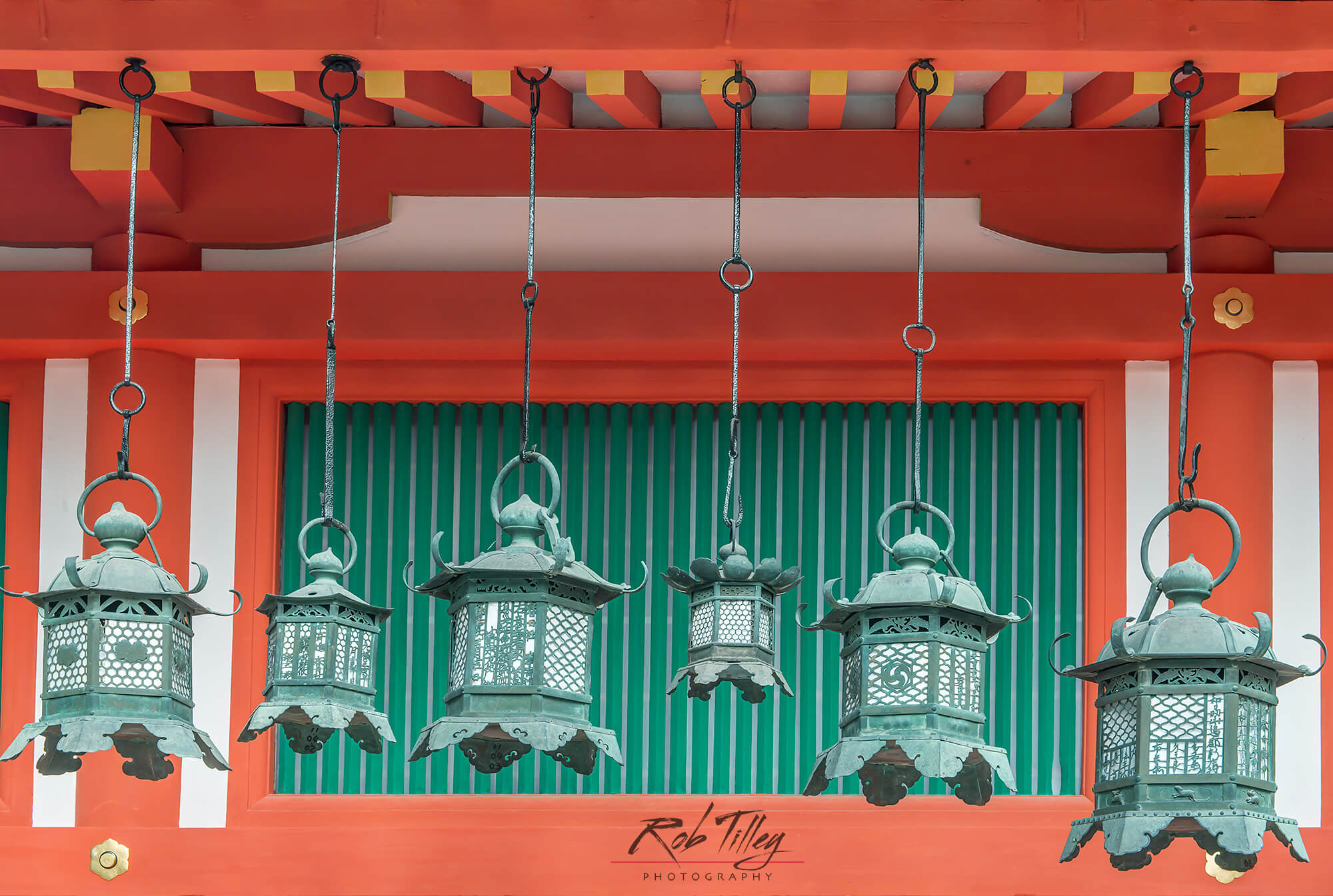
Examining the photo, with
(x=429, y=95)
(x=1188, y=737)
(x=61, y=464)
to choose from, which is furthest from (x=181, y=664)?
(x=1188, y=737)

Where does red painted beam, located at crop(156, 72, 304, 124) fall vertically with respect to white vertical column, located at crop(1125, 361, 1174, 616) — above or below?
above

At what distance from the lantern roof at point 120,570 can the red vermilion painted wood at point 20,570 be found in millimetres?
1049

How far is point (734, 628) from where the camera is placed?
12.3 ft

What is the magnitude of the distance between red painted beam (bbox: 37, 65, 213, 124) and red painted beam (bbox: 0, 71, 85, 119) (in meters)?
0.02

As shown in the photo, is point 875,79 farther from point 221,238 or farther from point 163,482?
point 163,482

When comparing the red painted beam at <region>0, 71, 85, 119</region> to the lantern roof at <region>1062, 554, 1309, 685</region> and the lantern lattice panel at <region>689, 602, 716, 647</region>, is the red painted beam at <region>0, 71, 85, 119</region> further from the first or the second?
the lantern roof at <region>1062, 554, 1309, 685</region>

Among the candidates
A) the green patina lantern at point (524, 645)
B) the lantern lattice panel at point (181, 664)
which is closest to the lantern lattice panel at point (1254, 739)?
the green patina lantern at point (524, 645)

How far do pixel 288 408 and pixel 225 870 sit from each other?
1.21 m

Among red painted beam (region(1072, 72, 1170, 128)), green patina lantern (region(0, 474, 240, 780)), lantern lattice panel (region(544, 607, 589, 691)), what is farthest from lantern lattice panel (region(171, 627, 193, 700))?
red painted beam (region(1072, 72, 1170, 128))

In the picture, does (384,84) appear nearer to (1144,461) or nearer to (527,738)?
(527,738)

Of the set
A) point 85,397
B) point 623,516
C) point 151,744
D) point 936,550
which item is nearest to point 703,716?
point 623,516

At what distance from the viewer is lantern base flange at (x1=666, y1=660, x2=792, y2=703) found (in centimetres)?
371

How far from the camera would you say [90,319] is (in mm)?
4570

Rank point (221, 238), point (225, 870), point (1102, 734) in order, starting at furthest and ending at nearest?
point (221, 238), point (225, 870), point (1102, 734)
